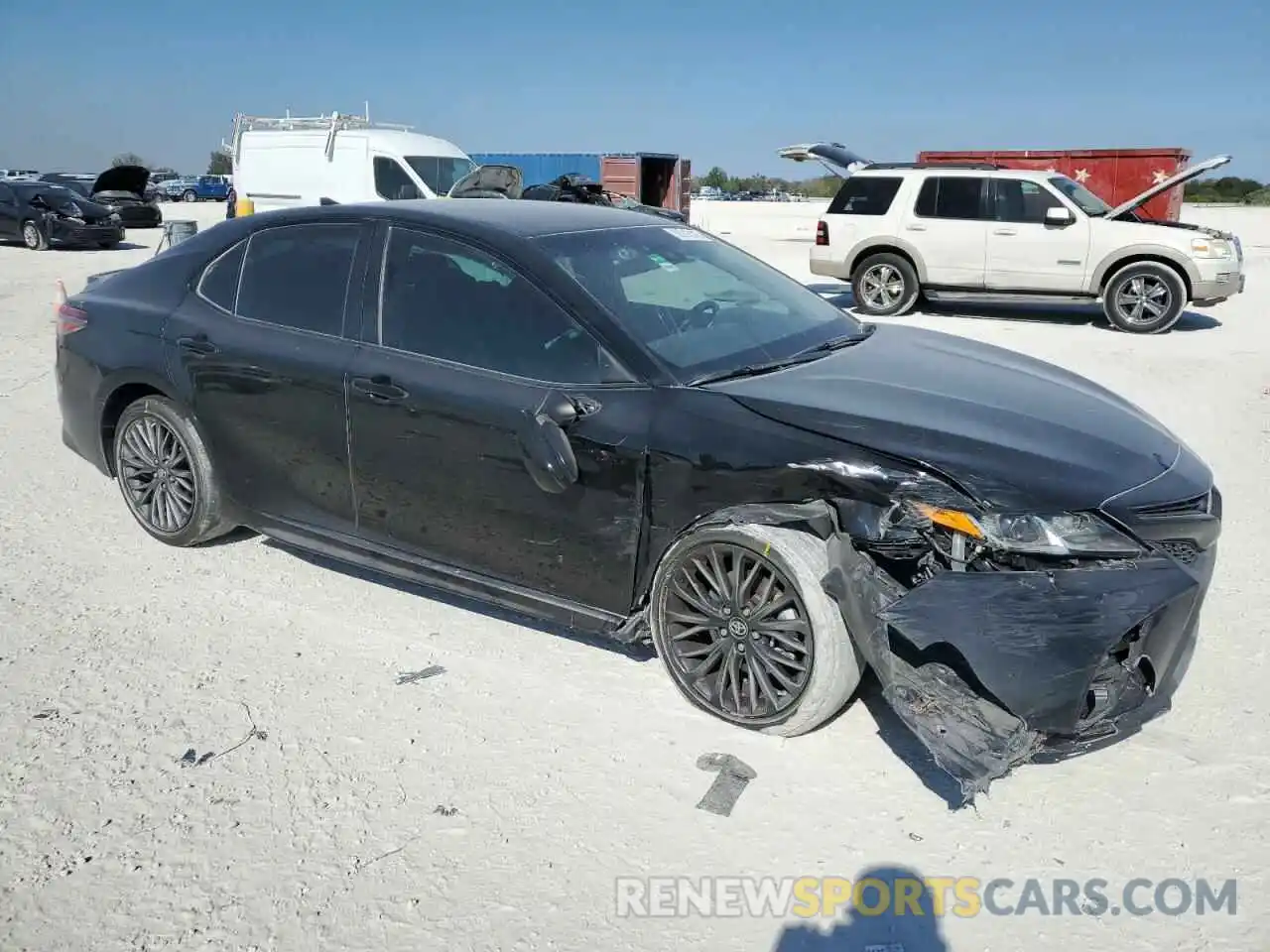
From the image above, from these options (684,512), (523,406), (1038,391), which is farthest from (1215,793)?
(523,406)

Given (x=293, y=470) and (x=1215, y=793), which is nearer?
(x=1215, y=793)

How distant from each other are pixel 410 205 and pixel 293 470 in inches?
46.8

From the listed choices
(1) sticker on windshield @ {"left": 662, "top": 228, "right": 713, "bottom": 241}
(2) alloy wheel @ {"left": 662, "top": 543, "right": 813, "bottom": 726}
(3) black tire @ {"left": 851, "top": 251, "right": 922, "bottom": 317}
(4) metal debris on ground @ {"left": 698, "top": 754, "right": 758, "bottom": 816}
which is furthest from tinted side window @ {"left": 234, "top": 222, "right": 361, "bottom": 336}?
(3) black tire @ {"left": 851, "top": 251, "right": 922, "bottom": 317}

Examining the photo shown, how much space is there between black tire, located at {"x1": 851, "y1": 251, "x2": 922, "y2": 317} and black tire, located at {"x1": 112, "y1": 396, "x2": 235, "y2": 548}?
412 inches

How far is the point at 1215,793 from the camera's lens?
10.2ft

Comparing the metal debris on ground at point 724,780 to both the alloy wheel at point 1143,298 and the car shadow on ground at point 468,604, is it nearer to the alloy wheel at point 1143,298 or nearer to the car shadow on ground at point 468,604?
the car shadow on ground at point 468,604

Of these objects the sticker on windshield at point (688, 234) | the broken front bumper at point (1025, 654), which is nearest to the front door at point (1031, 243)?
the sticker on windshield at point (688, 234)

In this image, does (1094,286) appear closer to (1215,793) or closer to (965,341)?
(965,341)

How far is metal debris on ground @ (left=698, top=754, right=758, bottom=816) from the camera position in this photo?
10.1 feet

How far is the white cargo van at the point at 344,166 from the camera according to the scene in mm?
17562

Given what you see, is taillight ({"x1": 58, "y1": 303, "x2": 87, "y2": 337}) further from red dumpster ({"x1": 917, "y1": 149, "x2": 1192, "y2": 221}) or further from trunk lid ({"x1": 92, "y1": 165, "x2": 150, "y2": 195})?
trunk lid ({"x1": 92, "y1": 165, "x2": 150, "y2": 195})

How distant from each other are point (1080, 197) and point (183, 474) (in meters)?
11.6

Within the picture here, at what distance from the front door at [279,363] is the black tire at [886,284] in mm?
10382

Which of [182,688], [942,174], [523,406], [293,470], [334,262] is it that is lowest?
[182,688]
